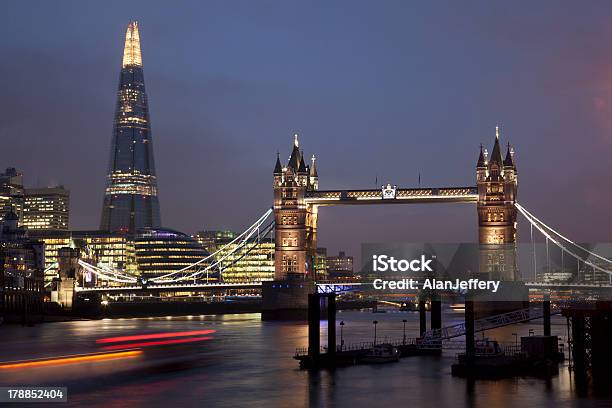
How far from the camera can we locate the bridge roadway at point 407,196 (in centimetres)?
15412

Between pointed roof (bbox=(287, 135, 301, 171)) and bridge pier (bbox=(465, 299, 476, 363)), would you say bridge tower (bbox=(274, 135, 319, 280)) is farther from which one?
bridge pier (bbox=(465, 299, 476, 363))

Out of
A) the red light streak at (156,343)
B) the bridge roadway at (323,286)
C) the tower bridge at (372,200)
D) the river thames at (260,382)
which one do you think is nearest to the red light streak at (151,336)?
the red light streak at (156,343)

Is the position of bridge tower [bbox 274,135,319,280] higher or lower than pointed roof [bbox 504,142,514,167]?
lower

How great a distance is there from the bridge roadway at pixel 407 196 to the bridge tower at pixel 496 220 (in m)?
2.27

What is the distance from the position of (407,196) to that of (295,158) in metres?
22.9

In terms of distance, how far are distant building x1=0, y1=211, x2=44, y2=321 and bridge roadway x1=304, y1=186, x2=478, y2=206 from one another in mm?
46784

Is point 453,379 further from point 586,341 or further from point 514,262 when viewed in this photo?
point 514,262

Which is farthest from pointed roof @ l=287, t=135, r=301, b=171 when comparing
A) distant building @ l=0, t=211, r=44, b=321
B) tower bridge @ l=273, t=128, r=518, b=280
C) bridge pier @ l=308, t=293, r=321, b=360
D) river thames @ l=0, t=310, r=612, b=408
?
bridge pier @ l=308, t=293, r=321, b=360


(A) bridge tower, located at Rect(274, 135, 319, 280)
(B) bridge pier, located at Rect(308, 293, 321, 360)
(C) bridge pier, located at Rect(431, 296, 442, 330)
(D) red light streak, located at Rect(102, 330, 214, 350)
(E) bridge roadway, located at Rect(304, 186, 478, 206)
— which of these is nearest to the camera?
(B) bridge pier, located at Rect(308, 293, 321, 360)

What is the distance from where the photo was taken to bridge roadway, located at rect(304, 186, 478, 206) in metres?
154

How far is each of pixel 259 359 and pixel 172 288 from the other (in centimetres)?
7847

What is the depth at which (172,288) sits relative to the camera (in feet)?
528

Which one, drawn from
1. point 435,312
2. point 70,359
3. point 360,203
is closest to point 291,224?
point 360,203

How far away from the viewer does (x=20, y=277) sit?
16775cm
